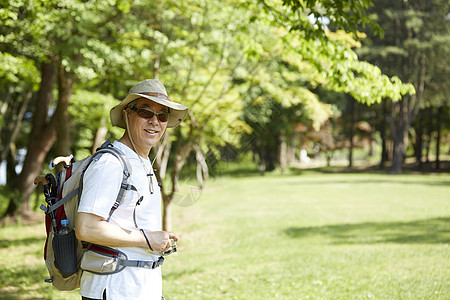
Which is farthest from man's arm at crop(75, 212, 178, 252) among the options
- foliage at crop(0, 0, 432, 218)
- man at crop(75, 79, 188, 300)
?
foliage at crop(0, 0, 432, 218)

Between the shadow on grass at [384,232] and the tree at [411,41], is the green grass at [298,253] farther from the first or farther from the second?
the tree at [411,41]

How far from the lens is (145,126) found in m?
2.57

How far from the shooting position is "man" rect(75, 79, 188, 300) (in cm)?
217

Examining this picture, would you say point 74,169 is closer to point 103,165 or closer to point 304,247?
point 103,165

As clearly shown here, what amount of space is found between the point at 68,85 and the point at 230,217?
715cm

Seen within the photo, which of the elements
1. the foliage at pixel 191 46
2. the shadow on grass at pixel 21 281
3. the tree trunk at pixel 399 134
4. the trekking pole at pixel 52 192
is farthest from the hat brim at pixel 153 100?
the tree trunk at pixel 399 134

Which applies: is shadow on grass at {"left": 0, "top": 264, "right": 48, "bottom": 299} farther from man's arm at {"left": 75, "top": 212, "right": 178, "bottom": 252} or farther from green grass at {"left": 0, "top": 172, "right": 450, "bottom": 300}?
man's arm at {"left": 75, "top": 212, "right": 178, "bottom": 252}

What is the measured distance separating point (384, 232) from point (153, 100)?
1000 centimetres

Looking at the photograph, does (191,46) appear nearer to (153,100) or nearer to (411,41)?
(153,100)

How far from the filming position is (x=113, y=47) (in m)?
9.98

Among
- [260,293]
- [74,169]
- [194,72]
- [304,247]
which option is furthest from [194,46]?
[74,169]

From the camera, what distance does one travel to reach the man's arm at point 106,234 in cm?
216

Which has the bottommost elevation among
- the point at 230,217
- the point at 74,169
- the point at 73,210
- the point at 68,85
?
the point at 230,217

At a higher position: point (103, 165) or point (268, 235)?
point (103, 165)
